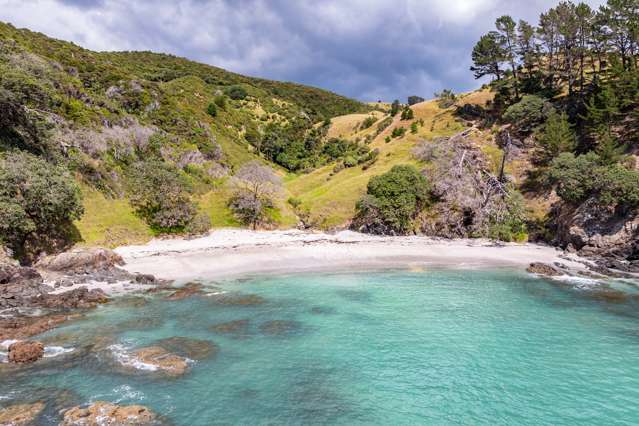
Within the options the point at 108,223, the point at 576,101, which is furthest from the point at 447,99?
the point at 108,223

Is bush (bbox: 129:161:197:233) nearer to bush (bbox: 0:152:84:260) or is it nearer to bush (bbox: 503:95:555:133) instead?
bush (bbox: 0:152:84:260)

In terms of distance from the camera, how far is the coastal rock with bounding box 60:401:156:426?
13.3 metres

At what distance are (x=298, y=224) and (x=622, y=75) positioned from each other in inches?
1921

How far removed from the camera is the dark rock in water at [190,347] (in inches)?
754

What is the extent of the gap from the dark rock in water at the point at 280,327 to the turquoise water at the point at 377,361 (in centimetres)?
12

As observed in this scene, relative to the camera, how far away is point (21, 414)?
1360 cm

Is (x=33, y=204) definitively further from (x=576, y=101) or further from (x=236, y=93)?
(x=236, y=93)

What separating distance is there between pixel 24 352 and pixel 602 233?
49.1 metres

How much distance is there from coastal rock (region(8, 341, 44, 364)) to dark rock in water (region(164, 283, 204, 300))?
10.1 metres

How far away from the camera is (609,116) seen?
50438 mm

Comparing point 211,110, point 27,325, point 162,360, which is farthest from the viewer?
point 211,110

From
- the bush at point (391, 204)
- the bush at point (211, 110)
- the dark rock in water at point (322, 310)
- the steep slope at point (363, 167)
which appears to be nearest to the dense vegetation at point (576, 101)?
the steep slope at point (363, 167)

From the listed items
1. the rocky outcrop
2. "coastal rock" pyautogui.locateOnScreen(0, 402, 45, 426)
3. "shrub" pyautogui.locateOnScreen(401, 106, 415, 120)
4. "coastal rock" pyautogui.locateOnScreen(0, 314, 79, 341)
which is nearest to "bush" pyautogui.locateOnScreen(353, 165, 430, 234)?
the rocky outcrop

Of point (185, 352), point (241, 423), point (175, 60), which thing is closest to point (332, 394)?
point (241, 423)
